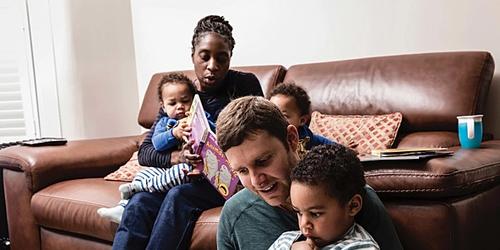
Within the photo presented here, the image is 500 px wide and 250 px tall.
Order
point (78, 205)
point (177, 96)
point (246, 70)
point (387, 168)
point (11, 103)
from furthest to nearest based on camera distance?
point (11, 103) < point (246, 70) < point (78, 205) < point (177, 96) < point (387, 168)

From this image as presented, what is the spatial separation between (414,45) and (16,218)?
6.26 ft

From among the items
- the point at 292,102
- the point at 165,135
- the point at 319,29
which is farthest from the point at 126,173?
the point at 319,29

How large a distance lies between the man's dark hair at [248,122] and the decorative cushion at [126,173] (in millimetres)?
1208

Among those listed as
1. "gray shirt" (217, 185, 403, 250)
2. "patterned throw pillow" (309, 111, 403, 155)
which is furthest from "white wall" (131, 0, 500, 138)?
"gray shirt" (217, 185, 403, 250)

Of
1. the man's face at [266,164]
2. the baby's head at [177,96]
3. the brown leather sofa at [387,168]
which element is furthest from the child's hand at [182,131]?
the man's face at [266,164]

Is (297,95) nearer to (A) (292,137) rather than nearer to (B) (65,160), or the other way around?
(A) (292,137)

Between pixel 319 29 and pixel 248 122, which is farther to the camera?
Answer: pixel 319 29

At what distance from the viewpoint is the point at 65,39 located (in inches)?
128

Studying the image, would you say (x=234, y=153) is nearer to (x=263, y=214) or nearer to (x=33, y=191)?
(x=263, y=214)

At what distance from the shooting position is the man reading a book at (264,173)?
1182mm

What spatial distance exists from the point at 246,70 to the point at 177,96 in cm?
67

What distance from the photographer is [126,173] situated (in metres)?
2.38

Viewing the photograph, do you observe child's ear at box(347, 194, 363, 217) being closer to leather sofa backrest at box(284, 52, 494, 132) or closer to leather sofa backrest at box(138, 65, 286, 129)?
leather sofa backrest at box(284, 52, 494, 132)

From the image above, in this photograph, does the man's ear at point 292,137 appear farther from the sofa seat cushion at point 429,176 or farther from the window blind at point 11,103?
the window blind at point 11,103
